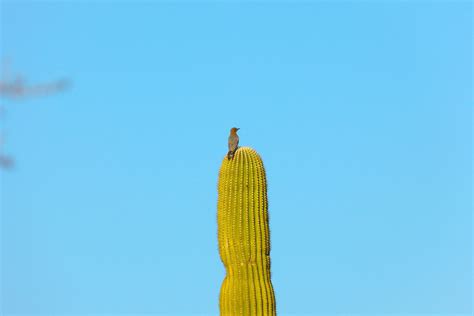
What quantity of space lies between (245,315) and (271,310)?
0.59 m

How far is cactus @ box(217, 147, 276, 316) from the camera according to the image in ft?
47.3

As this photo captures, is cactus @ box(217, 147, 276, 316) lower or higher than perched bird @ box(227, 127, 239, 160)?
lower

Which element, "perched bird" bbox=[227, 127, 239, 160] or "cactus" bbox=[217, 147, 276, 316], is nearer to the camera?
"cactus" bbox=[217, 147, 276, 316]

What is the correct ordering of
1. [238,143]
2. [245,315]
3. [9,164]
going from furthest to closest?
[238,143] < [245,315] < [9,164]

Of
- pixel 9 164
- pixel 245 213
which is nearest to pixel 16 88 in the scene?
pixel 9 164

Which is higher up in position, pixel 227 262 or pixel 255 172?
pixel 255 172

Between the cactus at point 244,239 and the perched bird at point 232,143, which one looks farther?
the perched bird at point 232,143

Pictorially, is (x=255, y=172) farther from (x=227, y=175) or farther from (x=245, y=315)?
(x=245, y=315)

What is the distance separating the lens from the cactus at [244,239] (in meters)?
14.4

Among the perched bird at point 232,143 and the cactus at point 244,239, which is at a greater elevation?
the perched bird at point 232,143

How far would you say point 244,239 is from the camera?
47.6ft

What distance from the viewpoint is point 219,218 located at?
49.1 ft

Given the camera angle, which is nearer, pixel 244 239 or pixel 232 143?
pixel 244 239

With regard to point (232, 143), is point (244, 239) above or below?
below
